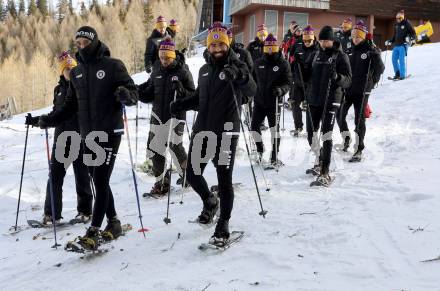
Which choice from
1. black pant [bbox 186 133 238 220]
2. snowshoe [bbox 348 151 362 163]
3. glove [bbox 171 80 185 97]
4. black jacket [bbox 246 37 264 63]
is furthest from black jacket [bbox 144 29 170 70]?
black pant [bbox 186 133 238 220]

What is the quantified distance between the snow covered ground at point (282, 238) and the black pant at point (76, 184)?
436 millimetres

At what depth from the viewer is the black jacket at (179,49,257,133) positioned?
4.67 meters

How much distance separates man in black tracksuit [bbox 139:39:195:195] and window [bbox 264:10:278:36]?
22.0 metres

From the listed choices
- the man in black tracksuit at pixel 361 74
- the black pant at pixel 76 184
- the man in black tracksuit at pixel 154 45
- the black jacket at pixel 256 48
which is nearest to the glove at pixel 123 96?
the black pant at pixel 76 184

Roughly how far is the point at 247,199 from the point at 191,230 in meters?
1.40

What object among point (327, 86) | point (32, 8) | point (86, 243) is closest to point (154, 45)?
point (327, 86)

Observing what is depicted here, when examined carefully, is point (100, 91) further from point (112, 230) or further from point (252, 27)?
point (252, 27)

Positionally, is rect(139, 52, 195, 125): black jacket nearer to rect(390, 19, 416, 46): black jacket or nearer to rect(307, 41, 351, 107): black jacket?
rect(307, 41, 351, 107): black jacket

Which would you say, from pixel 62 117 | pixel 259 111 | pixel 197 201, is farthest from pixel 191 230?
pixel 259 111

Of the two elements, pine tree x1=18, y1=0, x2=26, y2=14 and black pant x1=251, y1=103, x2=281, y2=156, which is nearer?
black pant x1=251, y1=103, x2=281, y2=156

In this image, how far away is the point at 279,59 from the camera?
792cm

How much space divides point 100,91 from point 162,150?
2.38 m

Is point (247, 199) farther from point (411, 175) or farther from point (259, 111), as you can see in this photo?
point (411, 175)

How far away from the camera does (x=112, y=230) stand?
5.10 meters
